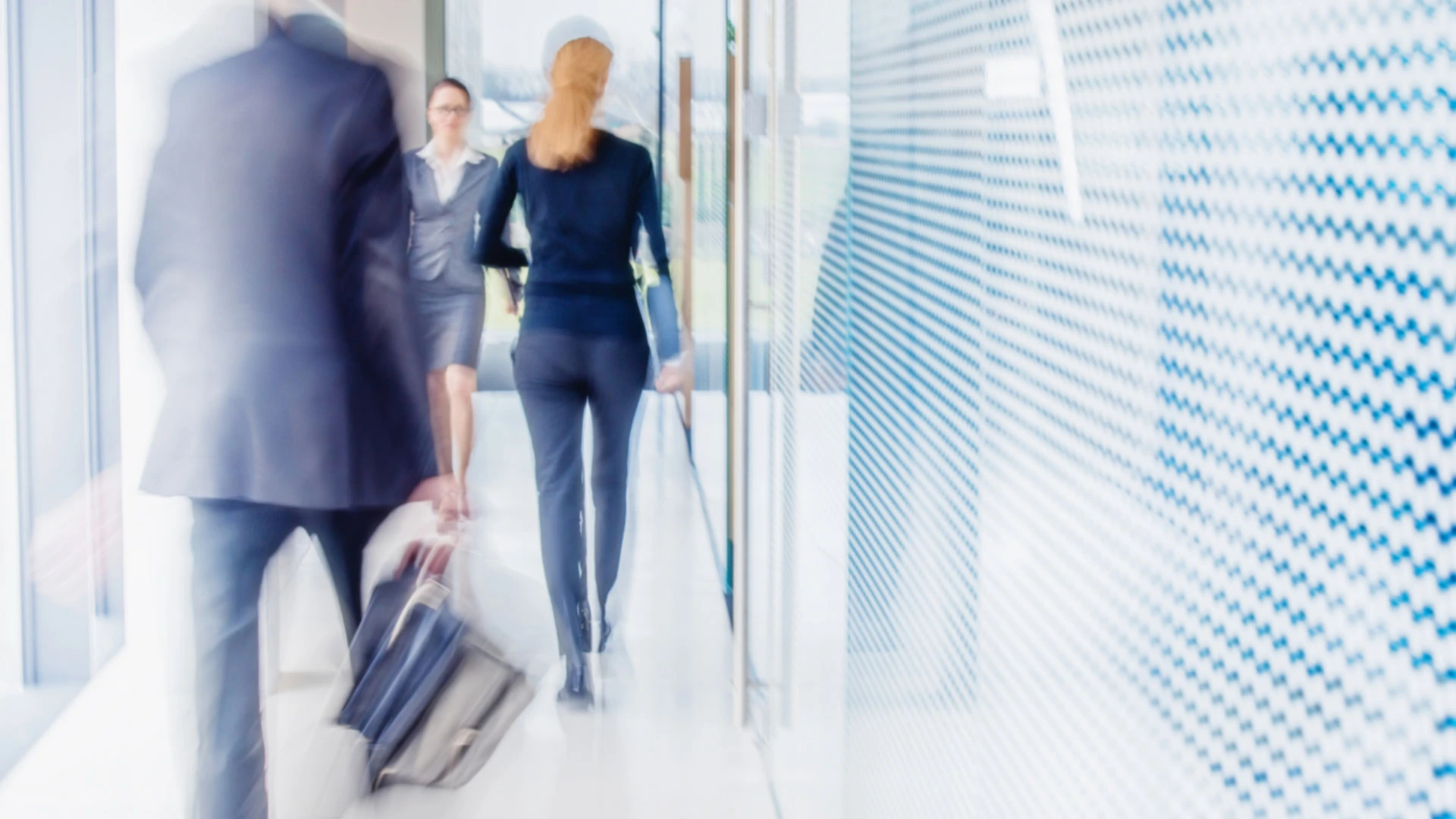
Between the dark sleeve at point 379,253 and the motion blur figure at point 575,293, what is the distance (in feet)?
3.13

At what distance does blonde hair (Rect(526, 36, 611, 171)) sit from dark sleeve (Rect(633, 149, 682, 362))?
6.2 inches

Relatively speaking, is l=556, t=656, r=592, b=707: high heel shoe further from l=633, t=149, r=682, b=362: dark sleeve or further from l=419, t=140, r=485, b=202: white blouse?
l=419, t=140, r=485, b=202: white blouse

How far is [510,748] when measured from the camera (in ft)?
10.3

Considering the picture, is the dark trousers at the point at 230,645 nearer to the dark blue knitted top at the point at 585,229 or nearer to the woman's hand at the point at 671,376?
the dark blue knitted top at the point at 585,229

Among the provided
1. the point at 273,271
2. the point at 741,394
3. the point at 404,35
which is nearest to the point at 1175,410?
the point at 273,271

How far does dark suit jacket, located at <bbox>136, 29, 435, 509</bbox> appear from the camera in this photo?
6.78 feet

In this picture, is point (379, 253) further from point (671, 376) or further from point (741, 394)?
point (671, 376)

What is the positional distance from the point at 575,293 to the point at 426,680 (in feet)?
3.79

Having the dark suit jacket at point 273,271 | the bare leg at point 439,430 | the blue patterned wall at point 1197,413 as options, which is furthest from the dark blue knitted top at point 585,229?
the blue patterned wall at point 1197,413

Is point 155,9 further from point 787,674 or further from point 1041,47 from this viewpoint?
point 1041,47

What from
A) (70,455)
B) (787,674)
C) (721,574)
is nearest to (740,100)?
(787,674)

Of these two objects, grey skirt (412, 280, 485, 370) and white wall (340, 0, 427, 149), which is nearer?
grey skirt (412, 280, 485, 370)

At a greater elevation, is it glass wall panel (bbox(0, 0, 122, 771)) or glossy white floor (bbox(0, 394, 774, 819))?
glass wall panel (bbox(0, 0, 122, 771))

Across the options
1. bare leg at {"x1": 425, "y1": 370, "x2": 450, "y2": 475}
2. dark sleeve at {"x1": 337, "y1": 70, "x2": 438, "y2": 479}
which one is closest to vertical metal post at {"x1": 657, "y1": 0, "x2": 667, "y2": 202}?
bare leg at {"x1": 425, "y1": 370, "x2": 450, "y2": 475}
